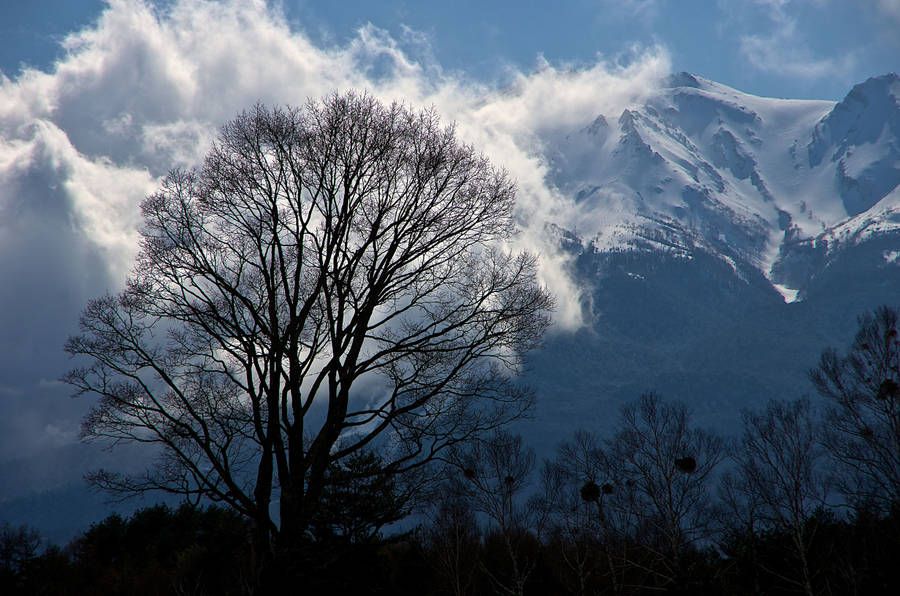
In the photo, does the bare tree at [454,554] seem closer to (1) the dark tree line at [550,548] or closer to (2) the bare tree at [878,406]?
(1) the dark tree line at [550,548]

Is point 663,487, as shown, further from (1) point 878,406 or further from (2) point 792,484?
(1) point 878,406

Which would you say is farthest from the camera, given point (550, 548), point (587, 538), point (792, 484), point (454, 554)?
point (792, 484)

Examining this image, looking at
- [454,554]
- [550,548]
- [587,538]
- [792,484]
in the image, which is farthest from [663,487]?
[792,484]

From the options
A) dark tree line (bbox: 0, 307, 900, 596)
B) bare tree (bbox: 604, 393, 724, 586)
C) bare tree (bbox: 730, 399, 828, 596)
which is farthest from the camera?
bare tree (bbox: 730, 399, 828, 596)

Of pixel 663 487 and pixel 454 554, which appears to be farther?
pixel 454 554

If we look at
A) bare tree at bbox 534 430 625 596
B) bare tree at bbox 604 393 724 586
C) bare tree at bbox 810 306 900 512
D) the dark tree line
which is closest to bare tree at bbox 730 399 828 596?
the dark tree line

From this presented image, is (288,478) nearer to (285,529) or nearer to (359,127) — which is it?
(285,529)

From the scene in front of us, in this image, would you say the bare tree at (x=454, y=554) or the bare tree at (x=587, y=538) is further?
the bare tree at (x=454, y=554)

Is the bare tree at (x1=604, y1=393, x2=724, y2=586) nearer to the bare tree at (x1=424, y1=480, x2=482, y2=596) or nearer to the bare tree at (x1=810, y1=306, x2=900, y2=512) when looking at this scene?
the bare tree at (x1=424, y1=480, x2=482, y2=596)

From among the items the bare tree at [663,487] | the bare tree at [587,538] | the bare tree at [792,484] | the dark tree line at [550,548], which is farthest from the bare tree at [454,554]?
the bare tree at [792,484]

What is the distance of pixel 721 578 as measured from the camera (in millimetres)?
17688

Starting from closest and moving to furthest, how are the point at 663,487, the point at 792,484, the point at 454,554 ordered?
the point at 663,487
the point at 454,554
the point at 792,484

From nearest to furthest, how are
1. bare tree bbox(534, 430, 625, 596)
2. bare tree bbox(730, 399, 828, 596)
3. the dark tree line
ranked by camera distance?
1. the dark tree line
2. bare tree bbox(534, 430, 625, 596)
3. bare tree bbox(730, 399, 828, 596)

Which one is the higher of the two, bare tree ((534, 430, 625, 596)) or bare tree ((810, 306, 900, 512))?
bare tree ((810, 306, 900, 512))
